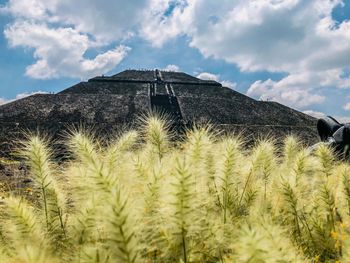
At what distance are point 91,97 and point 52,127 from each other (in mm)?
7428

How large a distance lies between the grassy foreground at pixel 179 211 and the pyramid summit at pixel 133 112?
12.7 m

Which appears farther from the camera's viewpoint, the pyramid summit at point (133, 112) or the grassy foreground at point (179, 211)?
the pyramid summit at point (133, 112)

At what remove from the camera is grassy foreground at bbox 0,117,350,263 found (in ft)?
3.40

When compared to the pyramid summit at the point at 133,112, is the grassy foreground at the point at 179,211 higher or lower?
lower

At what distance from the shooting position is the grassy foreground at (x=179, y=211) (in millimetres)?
1035

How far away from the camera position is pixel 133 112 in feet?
69.6

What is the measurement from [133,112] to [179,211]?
2021 centimetres

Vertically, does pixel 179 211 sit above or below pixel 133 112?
below

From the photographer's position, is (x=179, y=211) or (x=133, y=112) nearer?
(x=179, y=211)

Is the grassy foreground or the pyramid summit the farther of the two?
the pyramid summit

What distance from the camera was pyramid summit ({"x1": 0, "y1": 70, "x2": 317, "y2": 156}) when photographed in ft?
59.4

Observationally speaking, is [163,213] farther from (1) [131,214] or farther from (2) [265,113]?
(2) [265,113]

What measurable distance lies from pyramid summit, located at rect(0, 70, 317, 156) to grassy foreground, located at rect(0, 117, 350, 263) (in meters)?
12.7

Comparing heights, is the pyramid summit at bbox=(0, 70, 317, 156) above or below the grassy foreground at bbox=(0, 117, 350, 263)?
above
